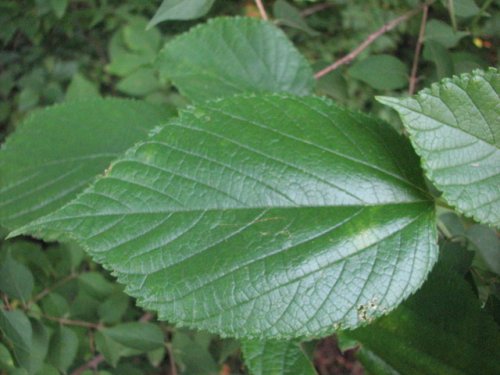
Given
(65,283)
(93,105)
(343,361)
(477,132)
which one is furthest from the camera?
(343,361)

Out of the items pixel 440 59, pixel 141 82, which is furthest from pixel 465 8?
pixel 141 82

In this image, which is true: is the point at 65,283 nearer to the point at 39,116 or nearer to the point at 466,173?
the point at 39,116

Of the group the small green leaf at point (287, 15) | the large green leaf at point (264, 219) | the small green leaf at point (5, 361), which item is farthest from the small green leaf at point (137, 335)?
the small green leaf at point (287, 15)

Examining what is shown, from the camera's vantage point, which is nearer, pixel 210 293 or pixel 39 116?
pixel 210 293

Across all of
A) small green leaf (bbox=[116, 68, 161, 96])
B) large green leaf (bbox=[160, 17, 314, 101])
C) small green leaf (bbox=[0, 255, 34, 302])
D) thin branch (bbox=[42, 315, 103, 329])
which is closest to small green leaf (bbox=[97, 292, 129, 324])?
thin branch (bbox=[42, 315, 103, 329])

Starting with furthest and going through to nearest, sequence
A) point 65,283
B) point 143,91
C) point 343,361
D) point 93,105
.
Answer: point 343,361 → point 143,91 → point 65,283 → point 93,105

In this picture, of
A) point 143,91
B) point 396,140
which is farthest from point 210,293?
point 143,91
